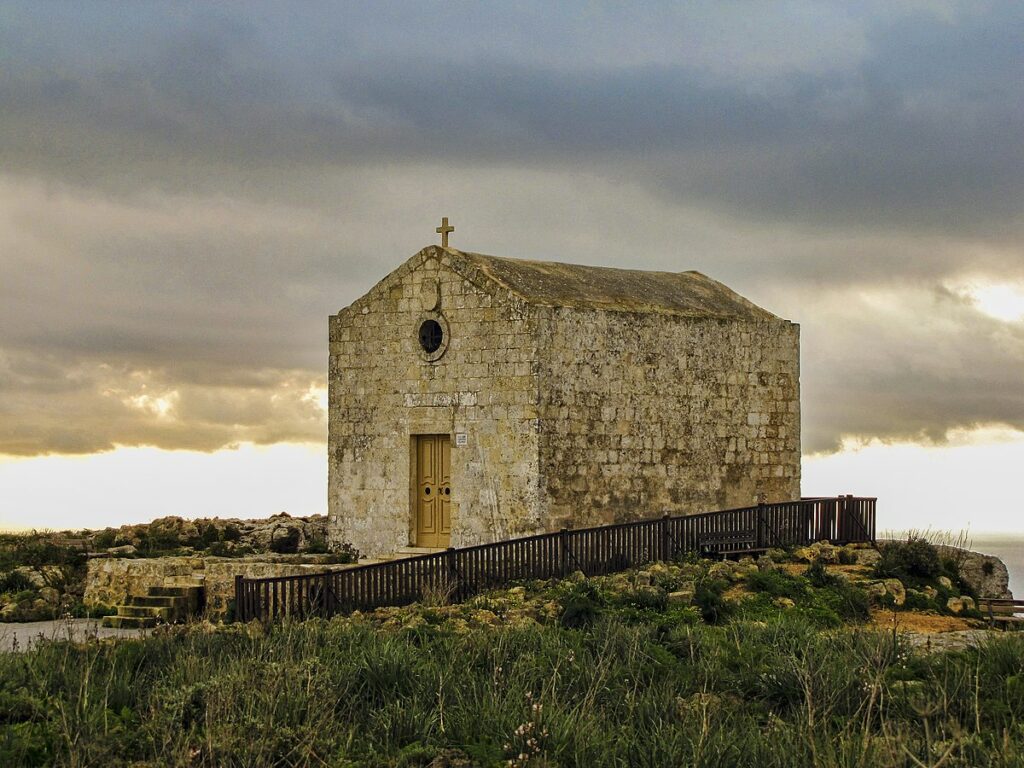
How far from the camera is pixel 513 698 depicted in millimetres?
10742

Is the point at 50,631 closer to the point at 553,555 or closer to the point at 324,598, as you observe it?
the point at 324,598

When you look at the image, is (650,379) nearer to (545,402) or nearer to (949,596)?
(545,402)

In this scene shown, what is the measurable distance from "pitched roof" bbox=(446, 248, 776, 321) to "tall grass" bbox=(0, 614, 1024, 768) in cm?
980

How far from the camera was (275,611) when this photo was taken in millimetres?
17172

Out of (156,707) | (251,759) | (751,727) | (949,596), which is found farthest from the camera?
(949,596)

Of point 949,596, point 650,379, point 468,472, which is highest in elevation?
point 650,379

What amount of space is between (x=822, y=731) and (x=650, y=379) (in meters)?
13.6

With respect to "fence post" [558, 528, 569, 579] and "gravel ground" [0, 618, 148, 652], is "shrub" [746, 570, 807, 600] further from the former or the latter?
"gravel ground" [0, 618, 148, 652]

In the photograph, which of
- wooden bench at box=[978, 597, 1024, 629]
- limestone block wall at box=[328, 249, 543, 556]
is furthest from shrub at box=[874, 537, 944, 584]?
limestone block wall at box=[328, 249, 543, 556]

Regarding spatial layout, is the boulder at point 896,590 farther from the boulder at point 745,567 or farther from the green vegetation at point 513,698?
the green vegetation at point 513,698

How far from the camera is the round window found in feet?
76.1

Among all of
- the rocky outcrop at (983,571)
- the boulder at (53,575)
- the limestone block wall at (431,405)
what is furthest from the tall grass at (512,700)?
the rocky outcrop at (983,571)

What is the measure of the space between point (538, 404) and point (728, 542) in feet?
14.0

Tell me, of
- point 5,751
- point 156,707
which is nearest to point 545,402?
point 156,707
